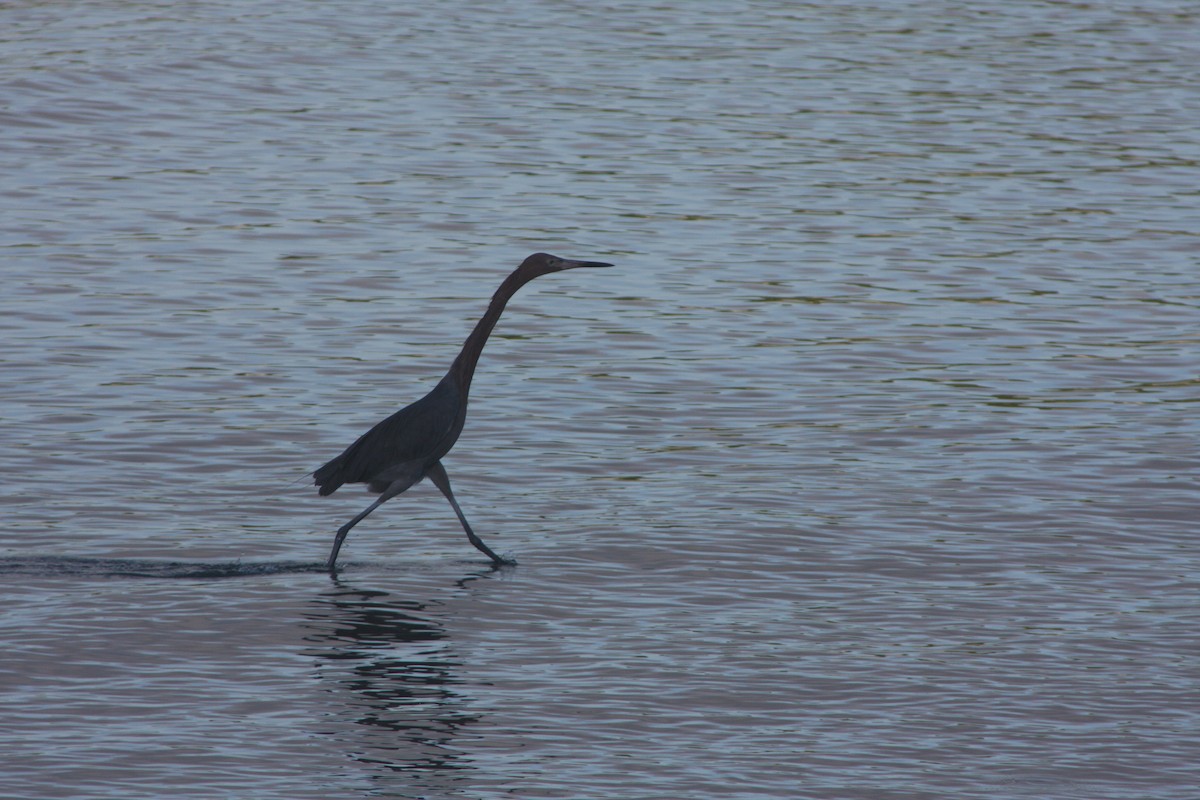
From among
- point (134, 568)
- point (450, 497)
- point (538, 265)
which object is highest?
point (538, 265)

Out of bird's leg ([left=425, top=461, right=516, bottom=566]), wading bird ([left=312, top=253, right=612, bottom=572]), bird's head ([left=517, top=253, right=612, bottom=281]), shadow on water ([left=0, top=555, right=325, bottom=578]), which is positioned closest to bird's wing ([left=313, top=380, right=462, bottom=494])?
wading bird ([left=312, top=253, right=612, bottom=572])

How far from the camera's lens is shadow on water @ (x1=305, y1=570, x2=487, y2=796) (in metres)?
9.38

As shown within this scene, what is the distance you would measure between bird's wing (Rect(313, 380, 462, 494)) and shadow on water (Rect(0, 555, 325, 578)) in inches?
24.4

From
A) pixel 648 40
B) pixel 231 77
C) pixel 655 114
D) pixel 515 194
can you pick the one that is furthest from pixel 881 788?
pixel 648 40

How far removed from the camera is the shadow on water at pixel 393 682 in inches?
369

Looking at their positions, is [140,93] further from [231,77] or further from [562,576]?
[562,576]

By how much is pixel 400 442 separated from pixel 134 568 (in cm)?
189

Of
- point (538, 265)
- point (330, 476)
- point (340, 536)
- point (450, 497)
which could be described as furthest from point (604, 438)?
point (340, 536)

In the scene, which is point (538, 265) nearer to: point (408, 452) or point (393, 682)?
point (408, 452)

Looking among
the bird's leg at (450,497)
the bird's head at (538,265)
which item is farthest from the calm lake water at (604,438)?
the bird's head at (538,265)

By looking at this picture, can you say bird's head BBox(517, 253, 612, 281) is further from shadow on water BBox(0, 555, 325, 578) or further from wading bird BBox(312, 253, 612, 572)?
shadow on water BBox(0, 555, 325, 578)

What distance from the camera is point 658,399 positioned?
55.7 ft

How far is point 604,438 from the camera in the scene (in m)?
15.8

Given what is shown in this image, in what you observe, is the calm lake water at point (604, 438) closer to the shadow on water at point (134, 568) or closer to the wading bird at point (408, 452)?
the shadow on water at point (134, 568)
